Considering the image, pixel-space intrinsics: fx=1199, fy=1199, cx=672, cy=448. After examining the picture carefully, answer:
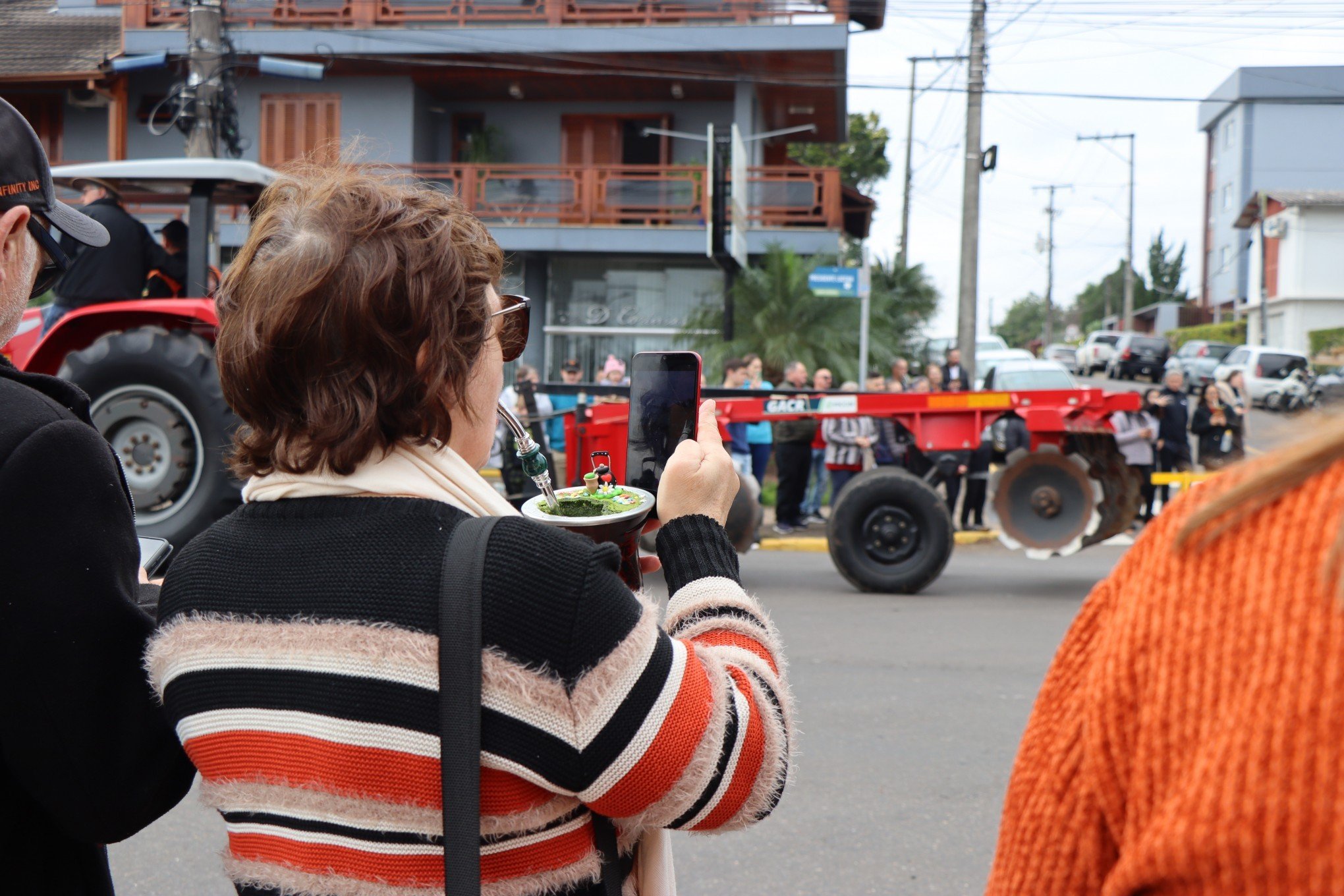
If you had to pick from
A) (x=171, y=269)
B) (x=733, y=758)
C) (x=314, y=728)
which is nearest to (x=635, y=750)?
(x=733, y=758)

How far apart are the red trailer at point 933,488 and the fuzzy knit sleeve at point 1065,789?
7.35 meters

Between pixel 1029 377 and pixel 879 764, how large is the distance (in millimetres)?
20154

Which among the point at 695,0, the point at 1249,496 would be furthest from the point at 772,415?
the point at 695,0

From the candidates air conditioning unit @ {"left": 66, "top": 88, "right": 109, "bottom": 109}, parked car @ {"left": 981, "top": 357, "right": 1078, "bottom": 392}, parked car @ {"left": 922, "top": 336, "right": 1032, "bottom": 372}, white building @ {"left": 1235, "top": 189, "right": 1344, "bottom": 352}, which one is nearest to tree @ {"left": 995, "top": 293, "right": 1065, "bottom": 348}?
white building @ {"left": 1235, "top": 189, "right": 1344, "bottom": 352}

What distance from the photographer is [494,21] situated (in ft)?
68.4

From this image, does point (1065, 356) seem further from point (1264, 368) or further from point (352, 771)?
point (352, 771)

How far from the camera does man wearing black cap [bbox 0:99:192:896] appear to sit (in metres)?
1.42

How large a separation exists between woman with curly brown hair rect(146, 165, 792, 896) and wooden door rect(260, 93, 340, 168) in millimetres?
21226

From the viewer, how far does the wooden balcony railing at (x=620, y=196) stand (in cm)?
2009

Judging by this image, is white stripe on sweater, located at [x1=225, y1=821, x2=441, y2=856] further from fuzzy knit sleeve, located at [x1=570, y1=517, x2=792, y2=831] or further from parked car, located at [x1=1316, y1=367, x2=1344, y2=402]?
parked car, located at [x1=1316, y1=367, x2=1344, y2=402]

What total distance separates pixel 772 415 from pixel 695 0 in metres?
13.7

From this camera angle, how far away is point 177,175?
6.98m

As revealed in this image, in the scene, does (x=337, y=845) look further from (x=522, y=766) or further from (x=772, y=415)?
(x=772, y=415)

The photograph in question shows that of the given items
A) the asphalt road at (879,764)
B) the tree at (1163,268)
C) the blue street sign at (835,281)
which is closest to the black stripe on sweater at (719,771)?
the asphalt road at (879,764)
